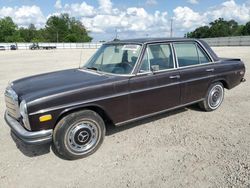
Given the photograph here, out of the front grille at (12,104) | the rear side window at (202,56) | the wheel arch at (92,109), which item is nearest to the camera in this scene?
the wheel arch at (92,109)

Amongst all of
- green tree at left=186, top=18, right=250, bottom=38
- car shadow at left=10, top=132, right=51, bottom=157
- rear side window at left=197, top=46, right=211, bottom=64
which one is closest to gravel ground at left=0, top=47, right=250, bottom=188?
car shadow at left=10, top=132, right=51, bottom=157

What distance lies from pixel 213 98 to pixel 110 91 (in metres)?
2.96

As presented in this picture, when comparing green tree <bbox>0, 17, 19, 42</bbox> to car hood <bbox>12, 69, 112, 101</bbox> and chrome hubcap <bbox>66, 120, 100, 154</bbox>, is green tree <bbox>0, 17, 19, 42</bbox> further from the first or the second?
chrome hubcap <bbox>66, 120, 100, 154</bbox>

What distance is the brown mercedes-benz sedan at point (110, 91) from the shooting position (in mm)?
3156

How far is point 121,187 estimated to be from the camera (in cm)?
281

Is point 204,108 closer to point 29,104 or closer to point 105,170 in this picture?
point 105,170

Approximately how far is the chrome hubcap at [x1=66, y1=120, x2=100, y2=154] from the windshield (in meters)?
1.10

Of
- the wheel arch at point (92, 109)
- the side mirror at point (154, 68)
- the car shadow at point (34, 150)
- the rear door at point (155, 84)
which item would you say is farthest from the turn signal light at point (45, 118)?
the side mirror at point (154, 68)

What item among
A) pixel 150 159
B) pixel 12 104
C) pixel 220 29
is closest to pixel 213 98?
pixel 150 159

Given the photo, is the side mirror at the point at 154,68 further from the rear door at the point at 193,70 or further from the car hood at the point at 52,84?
the car hood at the point at 52,84

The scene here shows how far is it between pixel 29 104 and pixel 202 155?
8.91ft

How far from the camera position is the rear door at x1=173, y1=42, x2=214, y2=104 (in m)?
4.55

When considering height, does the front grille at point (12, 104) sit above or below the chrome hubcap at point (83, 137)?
above

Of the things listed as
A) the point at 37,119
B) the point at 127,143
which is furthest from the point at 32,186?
the point at 127,143
